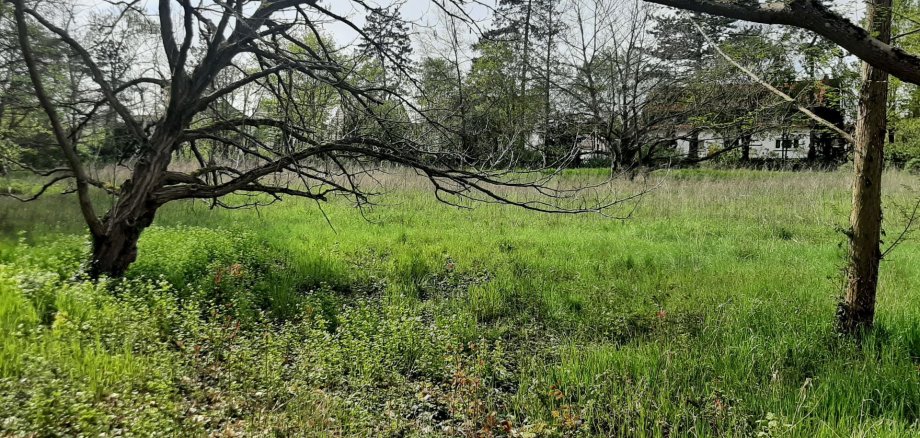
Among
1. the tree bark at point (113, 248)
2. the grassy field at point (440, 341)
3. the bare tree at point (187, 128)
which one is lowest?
the grassy field at point (440, 341)

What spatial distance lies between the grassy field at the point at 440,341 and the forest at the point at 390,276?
26mm

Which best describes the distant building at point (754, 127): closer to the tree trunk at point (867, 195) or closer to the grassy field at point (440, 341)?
the tree trunk at point (867, 195)

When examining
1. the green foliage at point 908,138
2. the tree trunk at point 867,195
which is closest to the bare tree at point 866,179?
the tree trunk at point 867,195

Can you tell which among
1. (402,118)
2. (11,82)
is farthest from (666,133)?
(11,82)

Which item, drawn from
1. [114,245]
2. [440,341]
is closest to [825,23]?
[440,341]

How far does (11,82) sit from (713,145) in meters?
31.0

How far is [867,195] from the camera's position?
3523 mm

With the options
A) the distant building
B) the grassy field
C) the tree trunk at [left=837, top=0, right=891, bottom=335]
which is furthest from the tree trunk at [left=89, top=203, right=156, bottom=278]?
the tree trunk at [left=837, top=0, right=891, bottom=335]

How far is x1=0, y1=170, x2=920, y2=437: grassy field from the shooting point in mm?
2809

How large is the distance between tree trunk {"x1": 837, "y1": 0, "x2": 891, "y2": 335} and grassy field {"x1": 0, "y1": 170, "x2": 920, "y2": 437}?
0.95ft

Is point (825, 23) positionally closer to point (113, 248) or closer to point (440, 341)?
point (440, 341)

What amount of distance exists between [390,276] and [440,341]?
211 centimetres

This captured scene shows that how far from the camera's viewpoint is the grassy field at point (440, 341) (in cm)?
281

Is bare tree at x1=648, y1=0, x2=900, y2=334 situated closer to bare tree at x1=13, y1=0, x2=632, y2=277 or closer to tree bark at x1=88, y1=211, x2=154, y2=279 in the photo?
bare tree at x1=13, y1=0, x2=632, y2=277
